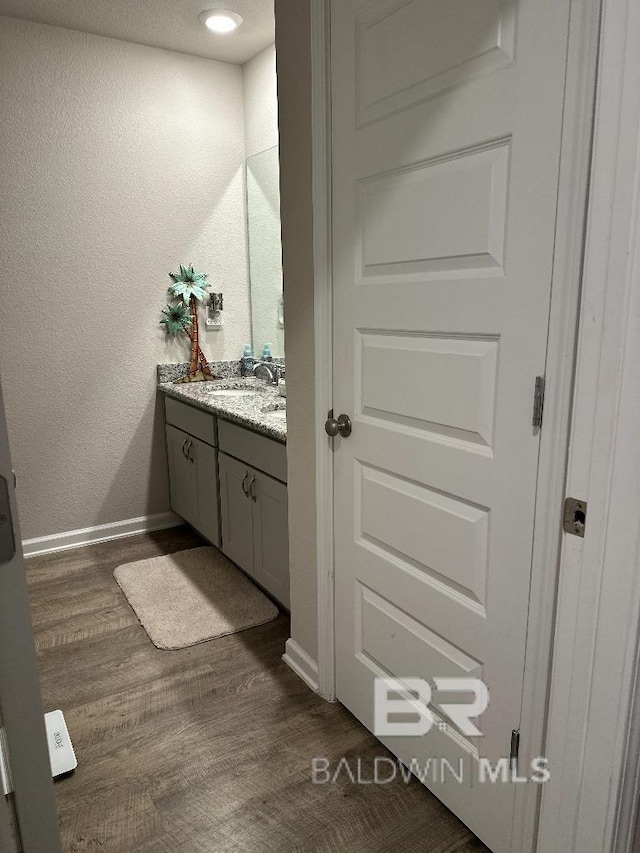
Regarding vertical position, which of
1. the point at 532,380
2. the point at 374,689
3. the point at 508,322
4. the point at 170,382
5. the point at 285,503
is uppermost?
the point at 508,322

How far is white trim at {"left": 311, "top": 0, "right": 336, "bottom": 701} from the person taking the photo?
5.22ft

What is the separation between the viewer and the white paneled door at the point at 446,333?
112 cm

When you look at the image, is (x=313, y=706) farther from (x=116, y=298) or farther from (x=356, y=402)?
(x=116, y=298)

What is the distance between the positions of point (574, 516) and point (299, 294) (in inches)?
42.5

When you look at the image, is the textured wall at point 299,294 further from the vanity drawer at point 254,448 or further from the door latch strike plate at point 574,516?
the door latch strike plate at point 574,516

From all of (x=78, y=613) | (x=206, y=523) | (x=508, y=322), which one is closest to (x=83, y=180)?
(x=206, y=523)

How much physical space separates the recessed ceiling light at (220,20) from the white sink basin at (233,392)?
1.71 metres

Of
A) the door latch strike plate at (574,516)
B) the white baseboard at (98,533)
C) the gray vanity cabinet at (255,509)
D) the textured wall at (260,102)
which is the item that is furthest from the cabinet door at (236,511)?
the textured wall at (260,102)

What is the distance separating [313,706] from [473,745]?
0.67 m

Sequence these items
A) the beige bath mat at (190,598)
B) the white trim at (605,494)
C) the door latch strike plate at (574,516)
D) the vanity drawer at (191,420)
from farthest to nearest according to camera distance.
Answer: the vanity drawer at (191,420), the beige bath mat at (190,598), the door latch strike plate at (574,516), the white trim at (605,494)

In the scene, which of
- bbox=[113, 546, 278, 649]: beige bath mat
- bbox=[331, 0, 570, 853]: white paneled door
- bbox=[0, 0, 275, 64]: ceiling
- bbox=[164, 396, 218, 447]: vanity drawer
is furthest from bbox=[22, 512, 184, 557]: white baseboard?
bbox=[0, 0, 275, 64]: ceiling

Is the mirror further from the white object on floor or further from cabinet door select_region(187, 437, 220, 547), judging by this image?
the white object on floor

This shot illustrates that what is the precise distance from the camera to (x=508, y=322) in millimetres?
1165

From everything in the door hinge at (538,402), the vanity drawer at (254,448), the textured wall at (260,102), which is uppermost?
the textured wall at (260,102)
